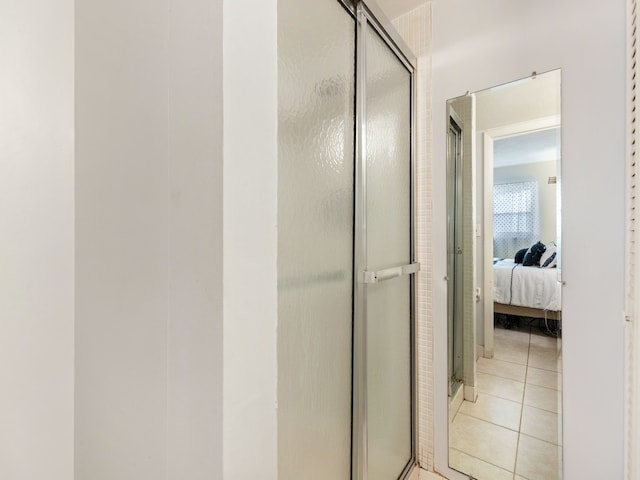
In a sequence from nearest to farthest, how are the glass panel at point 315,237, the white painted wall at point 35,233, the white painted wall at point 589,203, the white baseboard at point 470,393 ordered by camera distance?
the white painted wall at point 35,233 < the glass panel at point 315,237 < the white painted wall at point 589,203 < the white baseboard at point 470,393

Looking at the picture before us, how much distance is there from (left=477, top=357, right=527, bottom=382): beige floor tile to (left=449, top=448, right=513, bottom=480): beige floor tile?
1.25ft

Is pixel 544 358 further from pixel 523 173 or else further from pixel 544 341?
pixel 523 173

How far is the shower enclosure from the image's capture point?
2.73 ft

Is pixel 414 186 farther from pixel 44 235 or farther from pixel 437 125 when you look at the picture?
pixel 44 235

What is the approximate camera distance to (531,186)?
4.05 ft

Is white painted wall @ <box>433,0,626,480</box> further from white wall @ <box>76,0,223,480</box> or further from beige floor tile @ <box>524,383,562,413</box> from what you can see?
white wall @ <box>76,0,223,480</box>

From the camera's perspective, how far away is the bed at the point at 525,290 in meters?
1.19

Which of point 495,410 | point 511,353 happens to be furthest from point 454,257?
point 495,410

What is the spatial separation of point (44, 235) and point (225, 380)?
0.60 m

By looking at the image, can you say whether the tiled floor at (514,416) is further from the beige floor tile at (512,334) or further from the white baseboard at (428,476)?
the white baseboard at (428,476)

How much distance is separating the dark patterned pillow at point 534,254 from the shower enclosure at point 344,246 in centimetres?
47

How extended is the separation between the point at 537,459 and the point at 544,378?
330 mm

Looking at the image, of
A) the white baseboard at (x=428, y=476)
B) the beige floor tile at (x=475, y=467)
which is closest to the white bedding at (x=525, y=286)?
the beige floor tile at (x=475, y=467)

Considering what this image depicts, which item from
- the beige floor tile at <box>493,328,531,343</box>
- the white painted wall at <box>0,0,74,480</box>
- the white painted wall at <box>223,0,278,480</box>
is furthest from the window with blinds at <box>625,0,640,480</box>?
the white painted wall at <box>0,0,74,480</box>
